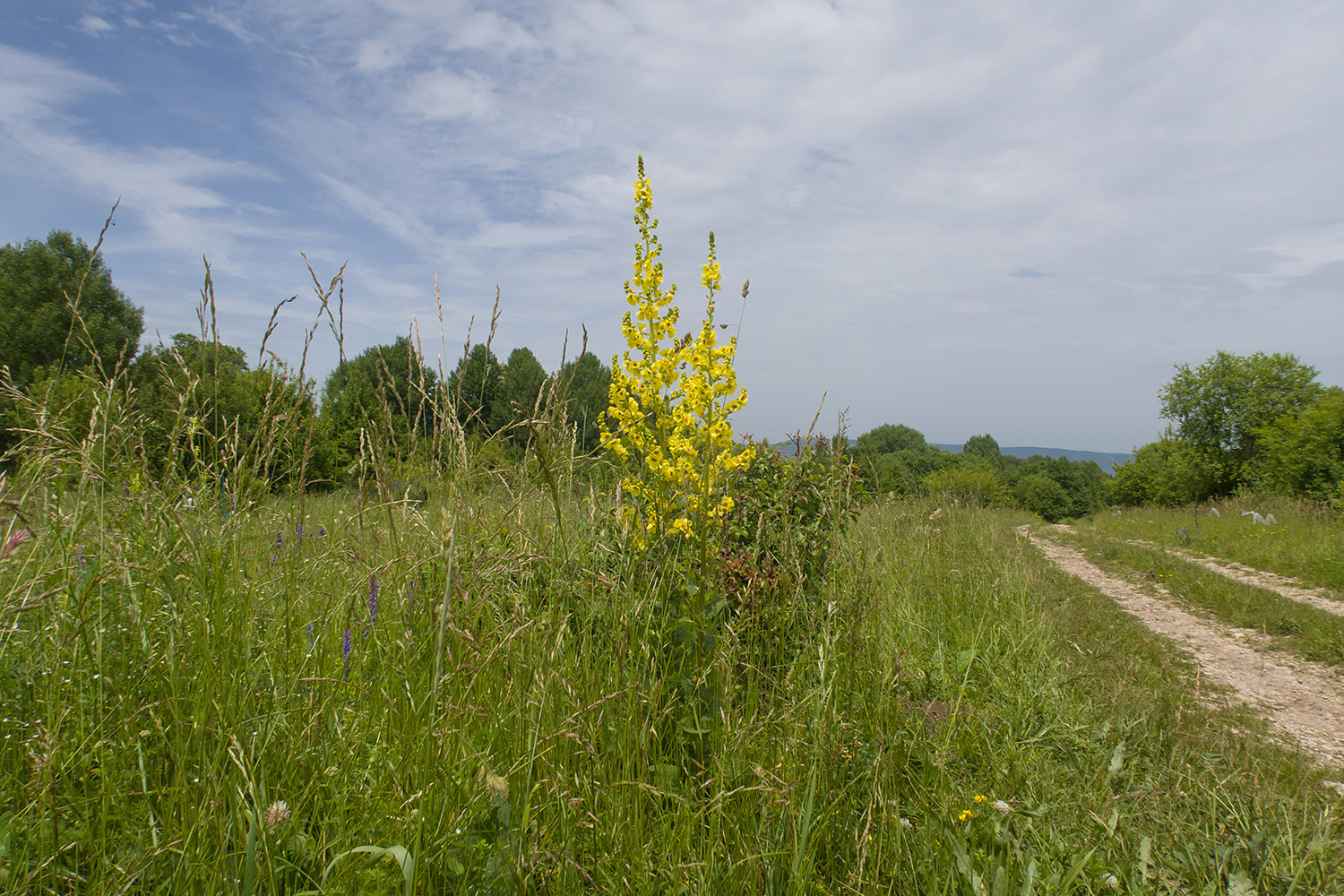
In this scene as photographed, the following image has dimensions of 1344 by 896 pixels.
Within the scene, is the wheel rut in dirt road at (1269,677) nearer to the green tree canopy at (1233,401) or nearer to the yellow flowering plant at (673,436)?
the yellow flowering plant at (673,436)

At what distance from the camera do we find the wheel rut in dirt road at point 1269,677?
3.50 m

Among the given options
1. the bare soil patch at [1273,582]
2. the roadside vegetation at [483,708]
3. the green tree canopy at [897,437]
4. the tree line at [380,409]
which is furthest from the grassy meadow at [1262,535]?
the green tree canopy at [897,437]

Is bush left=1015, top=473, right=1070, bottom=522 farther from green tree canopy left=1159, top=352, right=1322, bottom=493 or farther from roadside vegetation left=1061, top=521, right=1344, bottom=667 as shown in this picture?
roadside vegetation left=1061, top=521, right=1344, bottom=667

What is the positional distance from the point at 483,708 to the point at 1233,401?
42.5m

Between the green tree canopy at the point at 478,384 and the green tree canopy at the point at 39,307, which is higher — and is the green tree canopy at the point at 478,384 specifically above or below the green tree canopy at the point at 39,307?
below

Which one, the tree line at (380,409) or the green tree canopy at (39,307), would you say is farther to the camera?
the green tree canopy at (39,307)

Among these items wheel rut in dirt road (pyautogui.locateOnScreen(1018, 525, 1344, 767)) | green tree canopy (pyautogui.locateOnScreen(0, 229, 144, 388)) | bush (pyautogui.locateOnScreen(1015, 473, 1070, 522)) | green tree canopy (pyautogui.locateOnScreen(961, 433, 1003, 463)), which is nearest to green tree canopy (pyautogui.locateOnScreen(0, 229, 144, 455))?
green tree canopy (pyautogui.locateOnScreen(0, 229, 144, 388))

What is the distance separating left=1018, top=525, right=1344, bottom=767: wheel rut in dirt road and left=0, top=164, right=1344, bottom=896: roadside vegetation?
0.81m

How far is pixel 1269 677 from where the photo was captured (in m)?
4.46

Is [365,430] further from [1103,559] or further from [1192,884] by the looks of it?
[1103,559]

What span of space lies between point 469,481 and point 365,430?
0.35 meters

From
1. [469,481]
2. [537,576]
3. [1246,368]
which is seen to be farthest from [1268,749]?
[1246,368]

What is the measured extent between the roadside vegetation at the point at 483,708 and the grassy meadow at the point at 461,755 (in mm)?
14

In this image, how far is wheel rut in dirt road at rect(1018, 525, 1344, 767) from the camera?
350cm
